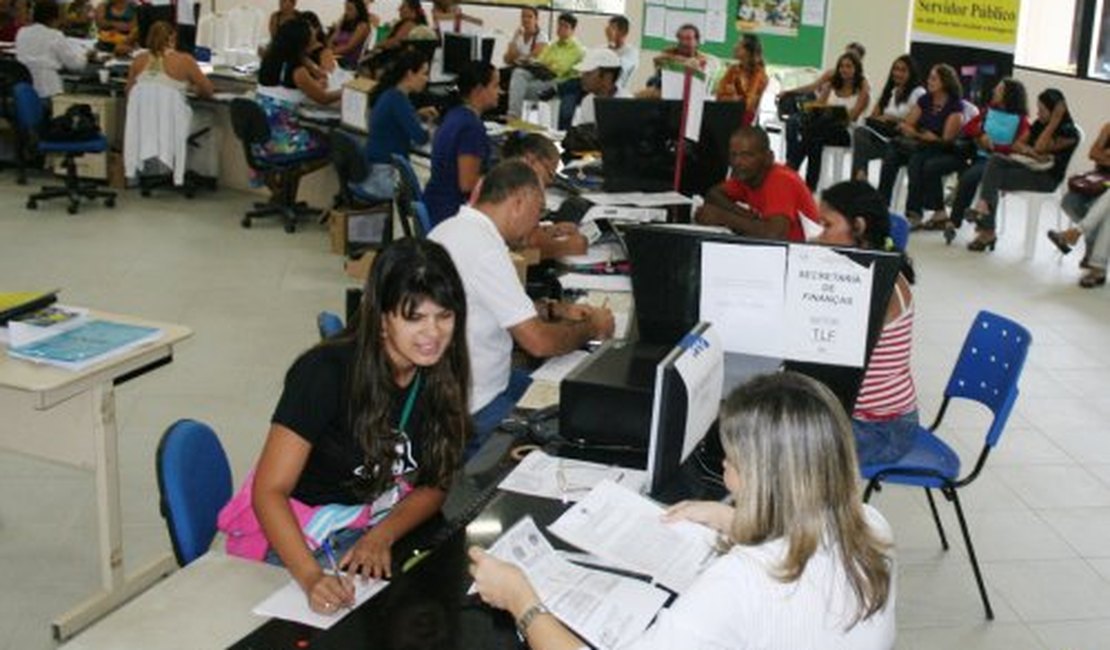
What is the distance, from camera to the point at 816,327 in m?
2.76

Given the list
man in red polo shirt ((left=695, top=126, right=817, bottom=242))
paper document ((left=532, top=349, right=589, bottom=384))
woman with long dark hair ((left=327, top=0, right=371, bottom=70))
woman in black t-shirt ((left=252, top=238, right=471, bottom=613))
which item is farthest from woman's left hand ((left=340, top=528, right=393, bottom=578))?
woman with long dark hair ((left=327, top=0, right=371, bottom=70))

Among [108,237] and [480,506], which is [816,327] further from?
[108,237]

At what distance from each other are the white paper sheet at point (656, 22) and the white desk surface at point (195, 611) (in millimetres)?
11100

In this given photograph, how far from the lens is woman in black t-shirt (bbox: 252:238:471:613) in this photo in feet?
7.72

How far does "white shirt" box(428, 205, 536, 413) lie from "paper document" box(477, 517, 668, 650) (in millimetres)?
1198

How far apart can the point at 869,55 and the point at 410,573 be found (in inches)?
416

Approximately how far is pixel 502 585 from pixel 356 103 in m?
6.06

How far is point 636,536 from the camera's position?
232cm

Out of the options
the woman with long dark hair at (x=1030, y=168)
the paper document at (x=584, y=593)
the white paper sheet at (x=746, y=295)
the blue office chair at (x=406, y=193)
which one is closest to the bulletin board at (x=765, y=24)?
the woman with long dark hair at (x=1030, y=168)

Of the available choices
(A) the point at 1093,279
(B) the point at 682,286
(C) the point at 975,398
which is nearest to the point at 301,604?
(B) the point at 682,286

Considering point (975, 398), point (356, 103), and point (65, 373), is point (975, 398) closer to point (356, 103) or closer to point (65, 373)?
point (65, 373)

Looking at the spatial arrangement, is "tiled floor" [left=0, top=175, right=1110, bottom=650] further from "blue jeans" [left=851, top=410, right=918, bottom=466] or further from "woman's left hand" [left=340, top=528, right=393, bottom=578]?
"woman's left hand" [left=340, top=528, right=393, bottom=578]

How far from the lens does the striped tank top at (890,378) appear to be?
3.46 m

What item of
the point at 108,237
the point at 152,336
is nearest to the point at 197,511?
the point at 152,336
